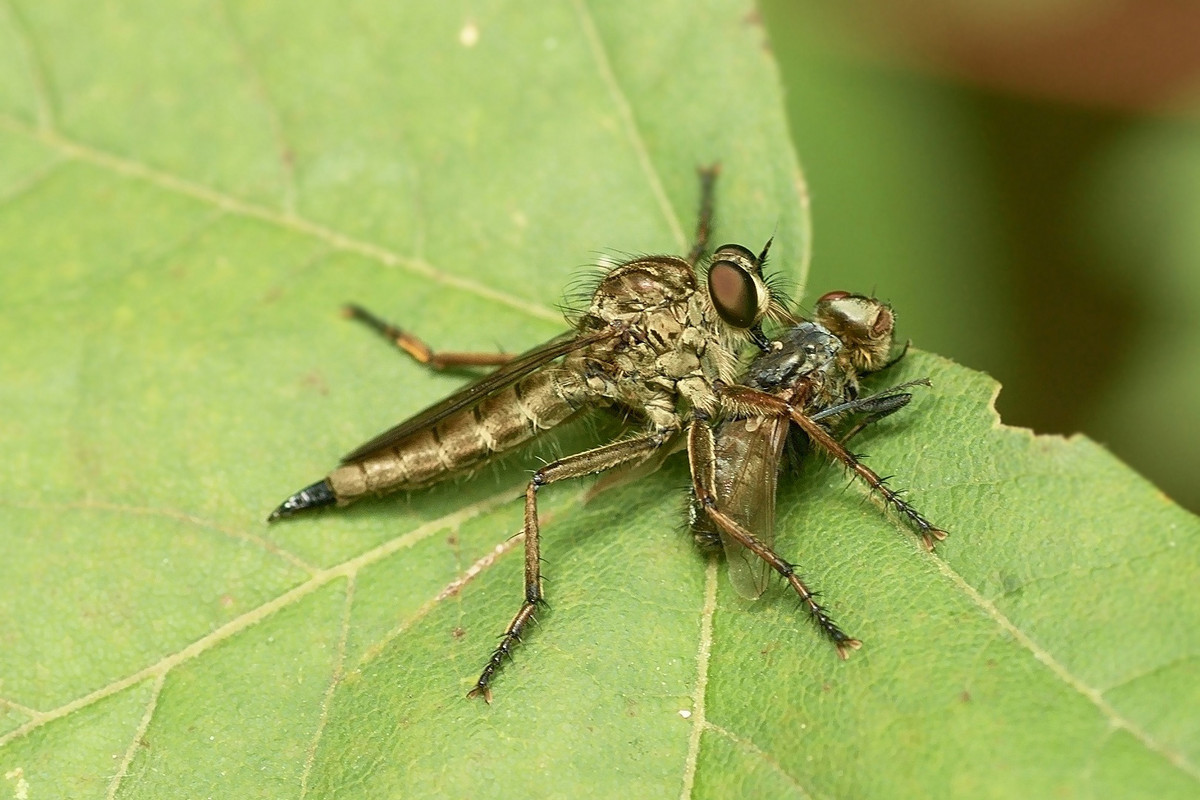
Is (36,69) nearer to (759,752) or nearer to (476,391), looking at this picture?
(476,391)

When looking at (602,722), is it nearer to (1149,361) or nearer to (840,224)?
(840,224)

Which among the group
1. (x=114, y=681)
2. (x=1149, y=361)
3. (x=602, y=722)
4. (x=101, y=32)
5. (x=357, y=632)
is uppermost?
(x=1149, y=361)

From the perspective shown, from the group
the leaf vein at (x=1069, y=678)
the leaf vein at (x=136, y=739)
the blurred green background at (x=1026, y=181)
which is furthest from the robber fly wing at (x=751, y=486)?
the leaf vein at (x=136, y=739)

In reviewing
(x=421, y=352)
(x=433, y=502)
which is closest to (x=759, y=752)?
(x=433, y=502)

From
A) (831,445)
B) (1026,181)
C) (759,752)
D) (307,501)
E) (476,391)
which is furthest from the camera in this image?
(1026,181)

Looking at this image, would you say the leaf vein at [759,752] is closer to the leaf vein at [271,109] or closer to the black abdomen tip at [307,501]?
the black abdomen tip at [307,501]

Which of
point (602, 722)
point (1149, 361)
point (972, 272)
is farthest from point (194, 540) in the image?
point (1149, 361)

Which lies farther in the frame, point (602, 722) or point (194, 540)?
point (194, 540)
